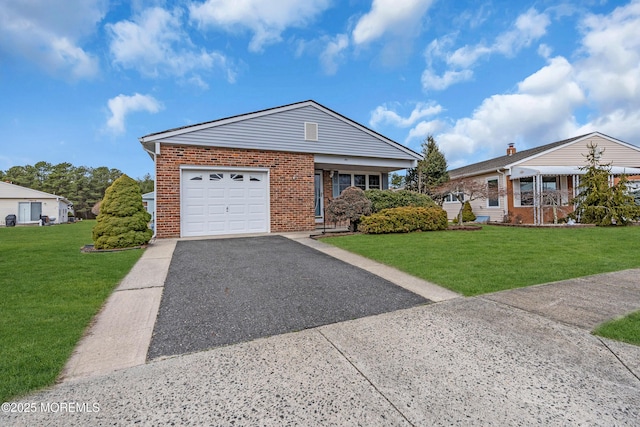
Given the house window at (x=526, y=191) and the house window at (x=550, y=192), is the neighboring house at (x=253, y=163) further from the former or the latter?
the house window at (x=526, y=191)

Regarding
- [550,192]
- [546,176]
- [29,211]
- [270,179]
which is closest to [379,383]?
[270,179]

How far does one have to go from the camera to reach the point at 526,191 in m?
15.9

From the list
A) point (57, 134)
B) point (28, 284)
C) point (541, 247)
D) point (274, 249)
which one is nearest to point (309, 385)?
point (28, 284)

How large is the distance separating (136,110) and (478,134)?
2304 cm

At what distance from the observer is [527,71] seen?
45.7 ft

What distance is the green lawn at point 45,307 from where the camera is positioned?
7.57 ft

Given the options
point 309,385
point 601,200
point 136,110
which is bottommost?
point 309,385

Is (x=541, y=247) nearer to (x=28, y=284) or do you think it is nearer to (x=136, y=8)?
(x=28, y=284)

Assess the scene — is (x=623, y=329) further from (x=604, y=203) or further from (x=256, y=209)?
(x=604, y=203)

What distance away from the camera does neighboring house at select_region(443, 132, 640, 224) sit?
49.1ft

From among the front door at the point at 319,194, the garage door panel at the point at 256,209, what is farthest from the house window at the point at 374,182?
the garage door panel at the point at 256,209

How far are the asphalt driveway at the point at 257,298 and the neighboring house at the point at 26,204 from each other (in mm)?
33035

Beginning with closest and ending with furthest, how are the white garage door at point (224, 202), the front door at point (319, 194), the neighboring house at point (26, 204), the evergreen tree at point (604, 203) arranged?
the white garage door at point (224, 202) → the evergreen tree at point (604, 203) → the front door at point (319, 194) → the neighboring house at point (26, 204)

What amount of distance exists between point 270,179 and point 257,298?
7.61m
